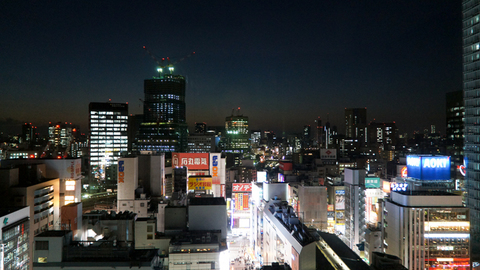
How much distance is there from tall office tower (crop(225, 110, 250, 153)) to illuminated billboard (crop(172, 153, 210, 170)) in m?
74.9

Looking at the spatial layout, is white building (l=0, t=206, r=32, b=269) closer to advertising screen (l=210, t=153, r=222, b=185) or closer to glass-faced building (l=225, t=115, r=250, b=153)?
advertising screen (l=210, t=153, r=222, b=185)

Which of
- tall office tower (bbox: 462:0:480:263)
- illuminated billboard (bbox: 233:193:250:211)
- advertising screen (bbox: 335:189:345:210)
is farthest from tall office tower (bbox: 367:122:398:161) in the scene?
illuminated billboard (bbox: 233:193:250:211)

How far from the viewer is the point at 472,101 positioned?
32.1m

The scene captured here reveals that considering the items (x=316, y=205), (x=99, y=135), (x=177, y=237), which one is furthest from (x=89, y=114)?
(x=177, y=237)

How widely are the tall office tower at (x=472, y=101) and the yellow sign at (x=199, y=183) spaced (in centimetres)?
2950

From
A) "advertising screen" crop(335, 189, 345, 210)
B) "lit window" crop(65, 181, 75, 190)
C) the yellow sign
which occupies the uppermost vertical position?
"lit window" crop(65, 181, 75, 190)

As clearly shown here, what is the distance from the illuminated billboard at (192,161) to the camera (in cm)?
4281

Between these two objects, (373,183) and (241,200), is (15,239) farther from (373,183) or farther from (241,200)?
(373,183)

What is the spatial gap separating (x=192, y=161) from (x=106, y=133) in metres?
50.2

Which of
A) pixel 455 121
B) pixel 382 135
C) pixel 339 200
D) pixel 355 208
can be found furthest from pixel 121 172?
pixel 382 135

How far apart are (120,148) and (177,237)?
70976 millimetres

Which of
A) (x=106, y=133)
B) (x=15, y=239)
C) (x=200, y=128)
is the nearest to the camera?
(x=15, y=239)

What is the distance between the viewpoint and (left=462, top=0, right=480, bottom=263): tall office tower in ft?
101

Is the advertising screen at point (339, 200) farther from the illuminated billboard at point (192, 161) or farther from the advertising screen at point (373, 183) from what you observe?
the illuminated billboard at point (192, 161)
